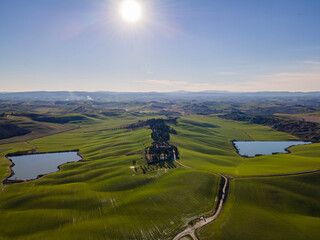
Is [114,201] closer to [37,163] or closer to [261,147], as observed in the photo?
[37,163]

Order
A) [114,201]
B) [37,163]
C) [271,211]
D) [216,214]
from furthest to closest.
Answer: [37,163] < [114,201] < [271,211] < [216,214]

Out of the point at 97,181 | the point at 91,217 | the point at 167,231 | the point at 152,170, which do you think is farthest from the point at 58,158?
the point at 167,231

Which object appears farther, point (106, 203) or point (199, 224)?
point (106, 203)

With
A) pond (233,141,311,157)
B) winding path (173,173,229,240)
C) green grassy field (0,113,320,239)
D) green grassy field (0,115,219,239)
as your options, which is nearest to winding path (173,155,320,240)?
winding path (173,173,229,240)

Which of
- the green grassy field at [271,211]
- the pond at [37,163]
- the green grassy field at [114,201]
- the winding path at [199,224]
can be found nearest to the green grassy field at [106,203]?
the green grassy field at [114,201]

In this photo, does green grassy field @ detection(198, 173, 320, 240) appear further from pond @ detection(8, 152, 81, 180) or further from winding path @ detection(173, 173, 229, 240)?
pond @ detection(8, 152, 81, 180)

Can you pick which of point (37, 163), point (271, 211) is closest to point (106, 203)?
point (271, 211)

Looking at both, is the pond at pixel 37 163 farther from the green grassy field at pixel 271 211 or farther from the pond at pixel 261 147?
the pond at pixel 261 147

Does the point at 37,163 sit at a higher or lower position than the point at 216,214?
lower
